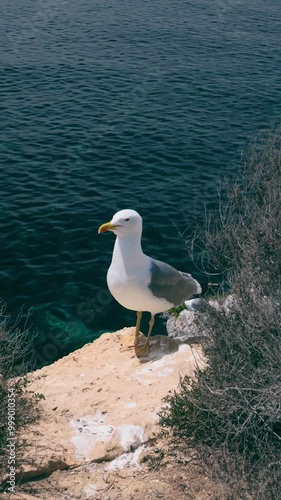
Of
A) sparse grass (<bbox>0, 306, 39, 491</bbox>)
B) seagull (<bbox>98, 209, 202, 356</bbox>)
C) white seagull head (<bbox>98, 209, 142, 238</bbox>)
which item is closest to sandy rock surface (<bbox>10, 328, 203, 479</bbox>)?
sparse grass (<bbox>0, 306, 39, 491</bbox>)

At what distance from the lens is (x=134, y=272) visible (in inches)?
494

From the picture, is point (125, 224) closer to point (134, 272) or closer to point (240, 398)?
point (134, 272)

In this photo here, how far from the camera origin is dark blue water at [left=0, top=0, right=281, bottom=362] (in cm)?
2086

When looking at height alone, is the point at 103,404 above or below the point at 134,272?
below

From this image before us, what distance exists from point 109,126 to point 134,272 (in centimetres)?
1906

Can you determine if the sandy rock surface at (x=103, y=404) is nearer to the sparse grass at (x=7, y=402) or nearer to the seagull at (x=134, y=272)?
the sparse grass at (x=7, y=402)

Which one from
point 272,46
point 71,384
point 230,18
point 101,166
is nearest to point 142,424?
point 71,384

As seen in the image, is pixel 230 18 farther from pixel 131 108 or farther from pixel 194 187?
pixel 194 187

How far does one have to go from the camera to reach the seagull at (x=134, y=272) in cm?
1243

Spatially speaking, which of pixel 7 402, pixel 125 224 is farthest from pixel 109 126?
pixel 7 402

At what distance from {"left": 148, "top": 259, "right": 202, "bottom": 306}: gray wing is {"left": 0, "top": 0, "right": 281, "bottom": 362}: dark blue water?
15.5ft

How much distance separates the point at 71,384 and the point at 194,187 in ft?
46.8

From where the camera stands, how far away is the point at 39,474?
941 cm

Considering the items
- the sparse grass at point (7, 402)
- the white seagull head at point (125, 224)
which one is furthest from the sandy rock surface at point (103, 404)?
the white seagull head at point (125, 224)
